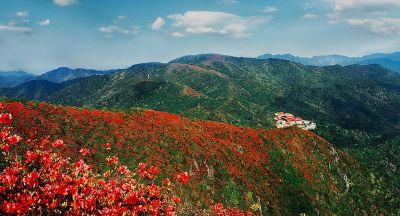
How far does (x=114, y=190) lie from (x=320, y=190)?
70.1 meters

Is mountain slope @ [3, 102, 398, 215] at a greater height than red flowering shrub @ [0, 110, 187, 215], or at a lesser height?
lesser

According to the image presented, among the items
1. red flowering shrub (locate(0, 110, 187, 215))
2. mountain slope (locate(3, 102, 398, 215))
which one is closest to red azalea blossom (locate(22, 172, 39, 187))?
red flowering shrub (locate(0, 110, 187, 215))

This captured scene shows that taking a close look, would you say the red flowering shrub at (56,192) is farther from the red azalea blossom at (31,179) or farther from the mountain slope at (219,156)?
the mountain slope at (219,156)

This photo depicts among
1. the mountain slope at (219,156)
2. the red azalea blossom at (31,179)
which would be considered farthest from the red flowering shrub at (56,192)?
the mountain slope at (219,156)

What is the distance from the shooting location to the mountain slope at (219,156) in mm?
53344

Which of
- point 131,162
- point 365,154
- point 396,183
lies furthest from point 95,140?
point 365,154

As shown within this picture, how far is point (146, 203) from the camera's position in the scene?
9.90 m

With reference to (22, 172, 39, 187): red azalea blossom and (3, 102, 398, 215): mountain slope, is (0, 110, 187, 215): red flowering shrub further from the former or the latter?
(3, 102, 398, 215): mountain slope

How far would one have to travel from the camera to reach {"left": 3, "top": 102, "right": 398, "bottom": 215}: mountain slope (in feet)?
175

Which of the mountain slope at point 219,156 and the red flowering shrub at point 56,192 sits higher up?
the red flowering shrub at point 56,192

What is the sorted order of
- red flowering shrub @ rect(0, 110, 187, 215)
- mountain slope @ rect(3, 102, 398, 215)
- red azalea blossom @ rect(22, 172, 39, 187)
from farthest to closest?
mountain slope @ rect(3, 102, 398, 215)
red azalea blossom @ rect(22, 172, 39, 187)
red flowering shrub @ rect(0, 110, 187, 215)

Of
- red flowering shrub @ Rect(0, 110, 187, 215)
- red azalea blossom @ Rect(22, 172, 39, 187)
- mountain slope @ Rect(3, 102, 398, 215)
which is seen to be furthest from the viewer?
mountain slope @ Rect(3, 102, 398, 215)

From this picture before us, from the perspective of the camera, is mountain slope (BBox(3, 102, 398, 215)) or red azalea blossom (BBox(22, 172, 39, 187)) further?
mountain slope (BBox(3, 102, 398, 215))

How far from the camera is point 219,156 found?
2547 inches
